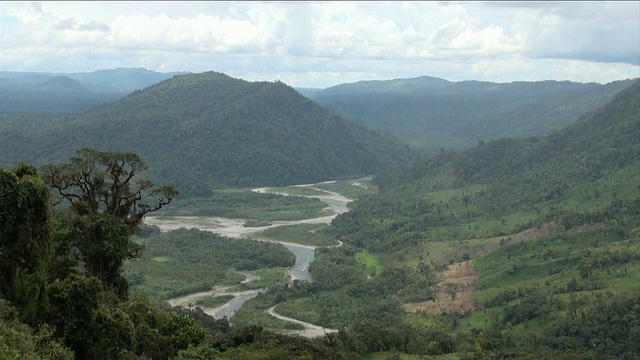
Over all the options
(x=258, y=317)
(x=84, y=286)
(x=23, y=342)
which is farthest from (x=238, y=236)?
(x=23, y=342)

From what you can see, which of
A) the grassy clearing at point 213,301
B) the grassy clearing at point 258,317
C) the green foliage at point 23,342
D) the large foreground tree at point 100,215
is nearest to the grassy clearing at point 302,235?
the grassy clearing at point 213,301

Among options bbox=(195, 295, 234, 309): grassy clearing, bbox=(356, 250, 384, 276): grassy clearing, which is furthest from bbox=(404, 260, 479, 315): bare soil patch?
bbox=(195, 295, 234, 309): grassy clearing

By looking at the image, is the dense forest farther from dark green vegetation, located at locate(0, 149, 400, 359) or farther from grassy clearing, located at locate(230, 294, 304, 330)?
grassy clearing, located at locate(230, 294, 304, 330)

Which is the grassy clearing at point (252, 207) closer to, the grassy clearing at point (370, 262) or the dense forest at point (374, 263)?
the dense forest at point (374, 263)

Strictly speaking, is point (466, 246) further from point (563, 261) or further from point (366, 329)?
point (366, 329)

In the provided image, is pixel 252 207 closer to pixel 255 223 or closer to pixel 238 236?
pixel 255 223
